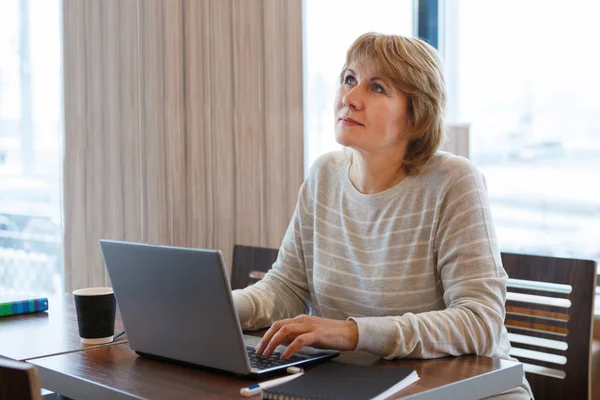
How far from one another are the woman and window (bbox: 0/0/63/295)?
1.32 m

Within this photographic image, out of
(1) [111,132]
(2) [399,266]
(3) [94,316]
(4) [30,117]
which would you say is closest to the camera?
(3) [94,316]

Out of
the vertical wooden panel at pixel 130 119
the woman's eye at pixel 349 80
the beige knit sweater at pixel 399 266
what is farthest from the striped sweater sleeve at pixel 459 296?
the vertical wooden panel at pixel 130 119

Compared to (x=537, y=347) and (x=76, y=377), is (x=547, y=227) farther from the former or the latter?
(x=76, y=377)

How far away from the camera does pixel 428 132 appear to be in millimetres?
1896

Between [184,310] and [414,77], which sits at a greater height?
[414,77]

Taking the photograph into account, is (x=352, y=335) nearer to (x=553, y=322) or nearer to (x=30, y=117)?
(x=553, y=322)

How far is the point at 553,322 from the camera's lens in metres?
1.88

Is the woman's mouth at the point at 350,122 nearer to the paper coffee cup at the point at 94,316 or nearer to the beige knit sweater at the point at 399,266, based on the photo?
the beige knit sweater at the point at 399,266

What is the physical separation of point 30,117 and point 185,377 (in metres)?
1.93

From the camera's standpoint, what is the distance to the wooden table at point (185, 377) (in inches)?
48.8

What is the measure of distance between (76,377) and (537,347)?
109 centimetres

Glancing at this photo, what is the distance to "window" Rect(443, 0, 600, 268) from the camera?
2.72 m

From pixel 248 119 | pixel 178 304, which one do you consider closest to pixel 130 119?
pixel 248 119

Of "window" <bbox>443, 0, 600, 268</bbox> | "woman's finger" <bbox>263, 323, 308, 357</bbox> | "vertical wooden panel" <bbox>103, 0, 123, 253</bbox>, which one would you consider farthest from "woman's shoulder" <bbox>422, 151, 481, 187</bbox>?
"vertical wooden panel" <bbox>103, 0, 123, 253</bbox>
